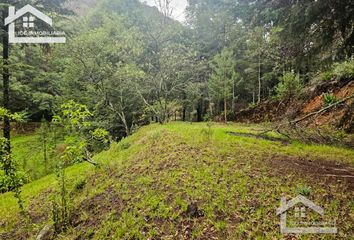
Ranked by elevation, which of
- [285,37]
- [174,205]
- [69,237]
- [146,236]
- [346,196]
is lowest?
[69,237]

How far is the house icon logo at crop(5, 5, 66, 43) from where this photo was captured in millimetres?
7719

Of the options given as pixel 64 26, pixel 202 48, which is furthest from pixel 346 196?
pixel 202 48

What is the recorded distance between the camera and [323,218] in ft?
11.6

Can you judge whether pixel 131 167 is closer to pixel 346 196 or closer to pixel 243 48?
pixel 346 196

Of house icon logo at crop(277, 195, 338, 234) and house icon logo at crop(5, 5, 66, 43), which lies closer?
house icon logo at crop(277, 195, 338, 234)

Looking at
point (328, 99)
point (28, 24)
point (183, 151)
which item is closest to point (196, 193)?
point (183, 151)

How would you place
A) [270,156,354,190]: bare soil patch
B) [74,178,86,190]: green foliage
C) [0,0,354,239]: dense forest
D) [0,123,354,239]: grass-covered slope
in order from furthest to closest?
[74,178,86,190]: green foliage → [270,156,354,190]: bare soil patch → [0,0,354,239]: dense forest → [0,123,354,239]: grass-covered slope

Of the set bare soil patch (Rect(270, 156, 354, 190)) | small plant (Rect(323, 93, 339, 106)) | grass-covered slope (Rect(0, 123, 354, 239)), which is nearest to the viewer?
small plant (Rect(323, 93, 339, 106))

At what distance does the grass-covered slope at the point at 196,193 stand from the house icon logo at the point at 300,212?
105 millimetres

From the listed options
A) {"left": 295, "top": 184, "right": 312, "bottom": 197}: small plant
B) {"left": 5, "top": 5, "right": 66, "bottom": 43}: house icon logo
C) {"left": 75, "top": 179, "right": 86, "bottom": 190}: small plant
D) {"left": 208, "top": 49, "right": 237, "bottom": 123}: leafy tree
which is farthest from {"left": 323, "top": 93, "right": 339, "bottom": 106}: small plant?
{"left": 208, "top": 49, "right": 237, "bottom": 123}: leafy tree

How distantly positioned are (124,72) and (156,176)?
859 centimetres

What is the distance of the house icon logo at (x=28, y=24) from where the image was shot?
7.72 meters

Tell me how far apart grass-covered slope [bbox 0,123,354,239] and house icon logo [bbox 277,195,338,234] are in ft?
0.35

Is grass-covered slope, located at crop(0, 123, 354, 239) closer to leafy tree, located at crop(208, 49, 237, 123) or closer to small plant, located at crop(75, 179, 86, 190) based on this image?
small plant, located at crop(75, 179, 86, 190)
